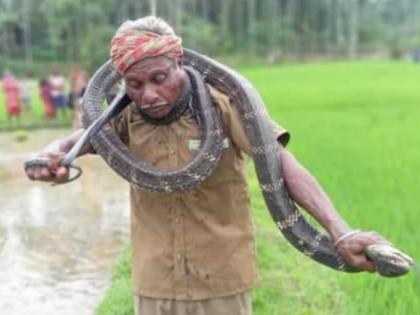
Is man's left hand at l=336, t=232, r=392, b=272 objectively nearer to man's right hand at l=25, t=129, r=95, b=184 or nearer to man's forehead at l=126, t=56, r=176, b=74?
man's forehead at l=126, t=56, r=176, b=74

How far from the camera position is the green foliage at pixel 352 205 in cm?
418

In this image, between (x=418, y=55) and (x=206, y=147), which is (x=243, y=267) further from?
(x=418, y=55)

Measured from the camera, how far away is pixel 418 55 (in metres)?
48.7

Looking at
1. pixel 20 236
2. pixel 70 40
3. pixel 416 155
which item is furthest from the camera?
pixel 70 40

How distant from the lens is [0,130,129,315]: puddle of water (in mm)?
5008

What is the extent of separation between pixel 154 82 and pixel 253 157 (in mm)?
346

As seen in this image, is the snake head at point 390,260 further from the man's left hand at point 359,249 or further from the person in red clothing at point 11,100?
the person in red clothing at point 11,100

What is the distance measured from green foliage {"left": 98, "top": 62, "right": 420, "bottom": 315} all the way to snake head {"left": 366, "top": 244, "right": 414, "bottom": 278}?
178 centimetres

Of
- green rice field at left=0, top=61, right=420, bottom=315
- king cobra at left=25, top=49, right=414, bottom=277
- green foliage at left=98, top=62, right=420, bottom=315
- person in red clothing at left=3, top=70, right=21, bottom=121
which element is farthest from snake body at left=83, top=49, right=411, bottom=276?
person in red clothing at left=3, top=70, right=21, bottom=121

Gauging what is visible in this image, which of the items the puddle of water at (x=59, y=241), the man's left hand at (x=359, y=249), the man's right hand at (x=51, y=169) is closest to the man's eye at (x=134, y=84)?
the man's right hand at (x=51, y=169)

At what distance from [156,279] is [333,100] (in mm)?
16660

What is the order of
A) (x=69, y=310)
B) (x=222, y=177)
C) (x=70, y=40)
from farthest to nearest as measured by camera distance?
1. (x=70, y=40)
2. (x=69, y=310)
3. (x=222, y=177)

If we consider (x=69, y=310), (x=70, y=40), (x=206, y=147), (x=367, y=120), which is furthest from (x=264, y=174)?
(x=70, y=40)

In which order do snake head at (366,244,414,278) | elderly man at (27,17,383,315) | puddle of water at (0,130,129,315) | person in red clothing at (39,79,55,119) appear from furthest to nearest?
1. person in red clothing at (39,79,55,119)
2. puddle of water at (0,130,129,315)
3. elderly man at (27,17,383,315)
4. snake head at (366,244,414,278)
